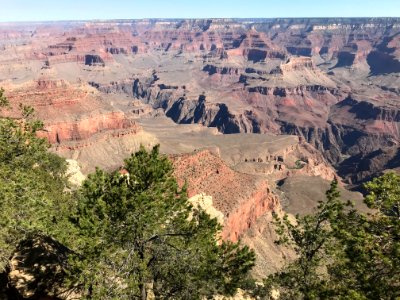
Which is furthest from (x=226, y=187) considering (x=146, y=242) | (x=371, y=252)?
(x=371, y=252)

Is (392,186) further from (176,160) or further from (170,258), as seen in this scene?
(176,160)

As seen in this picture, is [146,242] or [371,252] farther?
[146,242]

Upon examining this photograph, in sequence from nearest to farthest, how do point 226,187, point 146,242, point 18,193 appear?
point 146,242, point 18,193, point 226,187

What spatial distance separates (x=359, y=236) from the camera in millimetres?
17734

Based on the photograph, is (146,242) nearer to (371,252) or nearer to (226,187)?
(371,252)

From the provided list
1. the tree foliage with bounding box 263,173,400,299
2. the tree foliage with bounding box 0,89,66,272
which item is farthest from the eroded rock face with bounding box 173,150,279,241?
the tree foliage with bounding box 263,173,400,299

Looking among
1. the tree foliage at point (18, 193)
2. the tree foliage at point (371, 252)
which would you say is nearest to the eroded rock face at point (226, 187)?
the tree foliage at point (18, 193)

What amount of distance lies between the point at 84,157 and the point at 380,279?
370ft

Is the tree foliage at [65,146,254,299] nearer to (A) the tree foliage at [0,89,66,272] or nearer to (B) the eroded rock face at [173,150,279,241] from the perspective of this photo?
(A) the tree foliage at [0,89,66,272]

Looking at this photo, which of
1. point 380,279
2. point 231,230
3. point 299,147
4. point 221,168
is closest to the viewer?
point 380,279

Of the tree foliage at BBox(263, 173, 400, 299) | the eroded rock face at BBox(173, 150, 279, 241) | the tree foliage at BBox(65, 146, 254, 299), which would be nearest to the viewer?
the tree foliage at BBox(263, 173, 400, 299)

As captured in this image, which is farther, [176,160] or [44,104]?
[44,104]

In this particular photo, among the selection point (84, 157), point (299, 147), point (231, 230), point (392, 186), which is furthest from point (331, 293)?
point (299, 147)

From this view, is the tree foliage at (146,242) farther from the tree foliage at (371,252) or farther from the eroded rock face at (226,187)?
the eroded rock face at (226,187)
